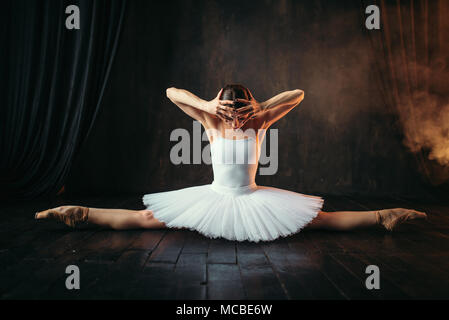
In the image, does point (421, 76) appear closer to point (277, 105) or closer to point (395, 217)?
point (395, 217)

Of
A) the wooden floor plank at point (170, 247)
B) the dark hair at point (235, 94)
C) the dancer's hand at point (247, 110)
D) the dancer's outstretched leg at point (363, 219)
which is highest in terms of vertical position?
the dark hair at point (235, 94)

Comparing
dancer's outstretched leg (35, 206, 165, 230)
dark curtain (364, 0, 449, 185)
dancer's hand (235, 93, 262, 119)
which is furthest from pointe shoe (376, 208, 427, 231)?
dark curtain (364, 0, 449, 185)

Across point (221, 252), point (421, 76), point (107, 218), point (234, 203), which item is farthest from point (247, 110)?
point (421, 76)

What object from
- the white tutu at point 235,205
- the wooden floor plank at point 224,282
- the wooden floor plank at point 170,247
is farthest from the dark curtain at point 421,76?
the wooden floor plank at point 224,282

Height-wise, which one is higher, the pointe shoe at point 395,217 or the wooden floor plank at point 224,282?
the pointe shoe at point 395,217

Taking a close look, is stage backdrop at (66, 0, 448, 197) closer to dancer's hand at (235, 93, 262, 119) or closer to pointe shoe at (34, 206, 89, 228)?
pointe shoe at (34, 206, 89, 228)

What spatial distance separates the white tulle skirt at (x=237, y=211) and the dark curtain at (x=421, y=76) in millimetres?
2113

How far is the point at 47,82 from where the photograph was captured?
3309mm

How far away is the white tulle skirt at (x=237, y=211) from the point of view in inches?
76.5

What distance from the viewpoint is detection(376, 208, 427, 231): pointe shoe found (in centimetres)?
222

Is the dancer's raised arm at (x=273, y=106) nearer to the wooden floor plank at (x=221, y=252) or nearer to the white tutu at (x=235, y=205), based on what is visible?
the white tutu at (x=235, y=205)

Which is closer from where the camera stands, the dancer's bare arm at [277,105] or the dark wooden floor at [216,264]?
the dark wooden floor at [216,264]

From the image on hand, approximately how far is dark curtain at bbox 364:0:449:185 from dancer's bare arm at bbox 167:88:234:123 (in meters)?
2.40

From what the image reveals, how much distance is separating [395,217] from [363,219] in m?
0.20
